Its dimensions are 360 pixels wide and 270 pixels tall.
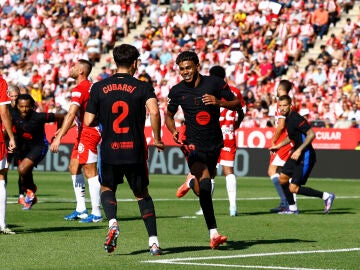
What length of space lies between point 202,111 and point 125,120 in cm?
156

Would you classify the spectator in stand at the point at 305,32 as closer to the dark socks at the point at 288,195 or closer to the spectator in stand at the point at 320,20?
the spectator in stand at the point at 320,20

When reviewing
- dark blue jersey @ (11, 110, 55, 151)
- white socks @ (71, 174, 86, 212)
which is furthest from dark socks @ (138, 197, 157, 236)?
dark blue jersey @ (11, 110, 55, 151)

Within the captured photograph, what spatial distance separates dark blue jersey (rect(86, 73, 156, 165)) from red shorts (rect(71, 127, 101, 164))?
4494 millimetres

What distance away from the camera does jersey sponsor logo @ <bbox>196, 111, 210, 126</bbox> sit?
12.5 metres

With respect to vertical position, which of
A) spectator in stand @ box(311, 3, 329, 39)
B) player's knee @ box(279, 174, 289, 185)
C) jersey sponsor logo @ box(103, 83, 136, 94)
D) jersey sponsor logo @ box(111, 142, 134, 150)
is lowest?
player's knee @ box(279, 174, 289, 185)

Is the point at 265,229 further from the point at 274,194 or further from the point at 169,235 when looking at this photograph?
the point at 274,194

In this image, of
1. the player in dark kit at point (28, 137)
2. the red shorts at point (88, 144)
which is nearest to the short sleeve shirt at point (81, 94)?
the red shorts at point (88, 144)

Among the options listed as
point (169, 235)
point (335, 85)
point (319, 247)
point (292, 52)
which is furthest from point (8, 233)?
point (292, 52)

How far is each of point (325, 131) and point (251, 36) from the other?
25.3 feet

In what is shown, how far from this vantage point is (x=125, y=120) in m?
11.2

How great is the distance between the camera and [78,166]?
16.4 metres

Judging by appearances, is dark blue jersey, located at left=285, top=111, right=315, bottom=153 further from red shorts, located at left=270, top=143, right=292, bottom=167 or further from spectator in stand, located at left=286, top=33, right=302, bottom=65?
spectator in stand, located at left=286, top=33, right=302, bottom=65

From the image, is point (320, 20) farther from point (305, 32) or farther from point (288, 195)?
point (288, 195)

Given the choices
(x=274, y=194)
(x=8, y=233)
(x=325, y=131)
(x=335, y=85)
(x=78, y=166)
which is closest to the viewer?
(x=8, y=233)
